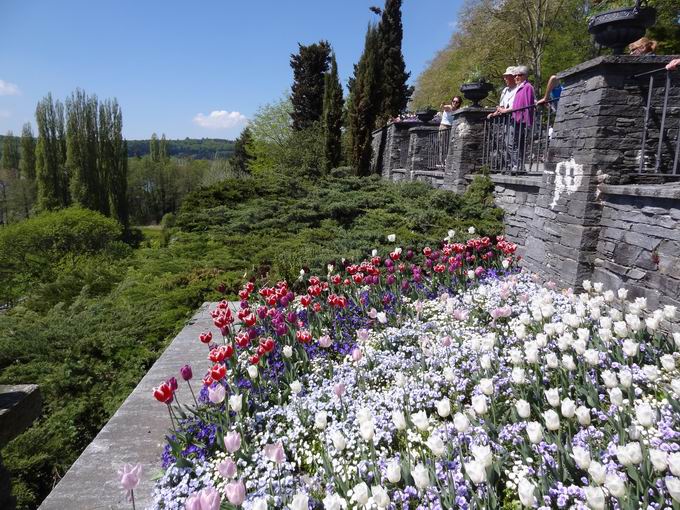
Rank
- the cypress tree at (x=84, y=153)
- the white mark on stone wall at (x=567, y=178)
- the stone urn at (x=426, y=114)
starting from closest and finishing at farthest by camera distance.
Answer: the white mark on stone wall at (x=567, y=178) < the stone urn at (x=426, y=114) < the cypress tree at (x=84, y=153)

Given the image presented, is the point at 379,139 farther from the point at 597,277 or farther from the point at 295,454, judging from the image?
the point at 295,454

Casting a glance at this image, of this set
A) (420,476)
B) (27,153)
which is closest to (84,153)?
(27,153)

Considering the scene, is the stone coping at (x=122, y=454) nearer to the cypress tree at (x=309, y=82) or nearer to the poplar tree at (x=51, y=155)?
the cypress tree at (x=309, y=82)

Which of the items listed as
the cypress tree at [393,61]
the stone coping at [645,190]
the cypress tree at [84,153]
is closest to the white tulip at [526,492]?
the stone coping at [645,190]

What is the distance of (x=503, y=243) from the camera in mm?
A: 5059

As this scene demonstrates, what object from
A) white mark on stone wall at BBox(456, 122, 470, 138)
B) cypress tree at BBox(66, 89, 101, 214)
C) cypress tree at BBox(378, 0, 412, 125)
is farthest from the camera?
cypress tree at BBox(66, 89, 101, 214)

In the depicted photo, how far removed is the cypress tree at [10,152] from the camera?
4192 cm

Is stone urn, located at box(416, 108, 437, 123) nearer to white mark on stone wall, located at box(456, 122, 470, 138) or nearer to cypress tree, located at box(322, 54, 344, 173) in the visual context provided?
white mark on stone wall, located at box(456, 122, 470, 138)

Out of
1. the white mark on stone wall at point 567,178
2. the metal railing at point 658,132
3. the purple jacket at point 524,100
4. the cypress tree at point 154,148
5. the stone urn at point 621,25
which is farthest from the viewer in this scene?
the cypress tree at point 154,148

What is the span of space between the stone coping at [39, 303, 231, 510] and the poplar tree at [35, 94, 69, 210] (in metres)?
33.3

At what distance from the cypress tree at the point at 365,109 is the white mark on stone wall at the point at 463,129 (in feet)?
24.4

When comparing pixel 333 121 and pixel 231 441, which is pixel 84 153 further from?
pixel 231 441

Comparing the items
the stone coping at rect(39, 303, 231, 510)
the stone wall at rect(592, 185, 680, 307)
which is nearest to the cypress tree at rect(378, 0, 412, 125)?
the stone wall at rect(592, 185, 680, 307)

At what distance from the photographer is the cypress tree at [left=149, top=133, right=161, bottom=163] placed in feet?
193
